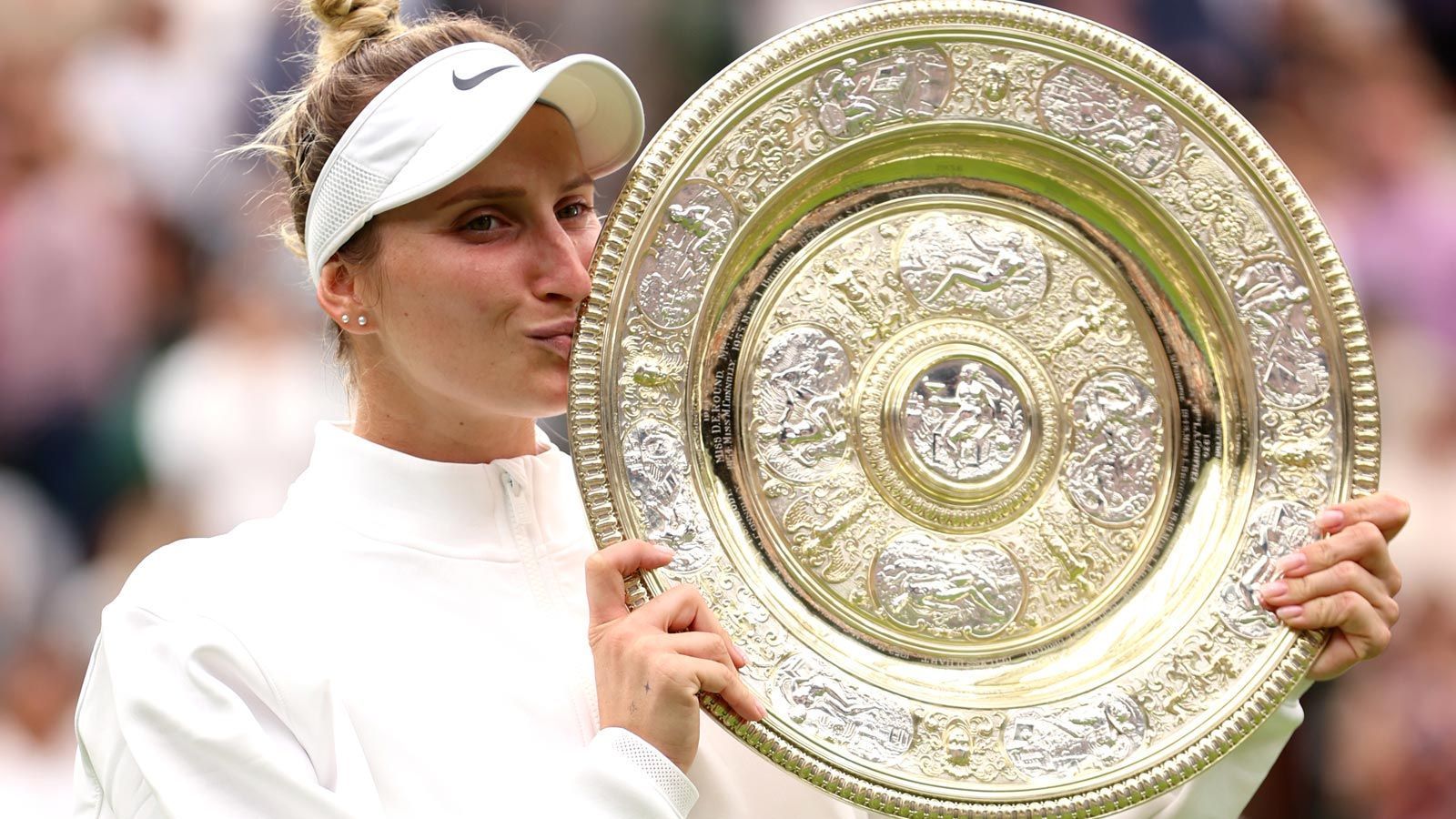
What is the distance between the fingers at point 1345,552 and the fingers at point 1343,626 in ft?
0.13

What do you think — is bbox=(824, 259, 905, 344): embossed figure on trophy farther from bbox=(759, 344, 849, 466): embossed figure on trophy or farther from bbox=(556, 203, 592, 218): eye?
bbox=(556, 203, 592, 218): eye

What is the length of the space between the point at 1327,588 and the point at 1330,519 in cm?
9

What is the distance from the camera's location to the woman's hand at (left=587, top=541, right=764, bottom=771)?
1.49 m

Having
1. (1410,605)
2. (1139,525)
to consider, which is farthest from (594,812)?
(1410,605)

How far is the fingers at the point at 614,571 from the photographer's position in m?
1.53

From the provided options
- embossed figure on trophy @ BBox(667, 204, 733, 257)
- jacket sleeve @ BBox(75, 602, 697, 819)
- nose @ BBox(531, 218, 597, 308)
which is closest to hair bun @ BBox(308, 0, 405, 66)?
nose @ BBox(531, 218, 597, 308)

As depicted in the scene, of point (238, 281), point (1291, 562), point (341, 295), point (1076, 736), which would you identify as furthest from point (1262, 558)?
point (238, 281)

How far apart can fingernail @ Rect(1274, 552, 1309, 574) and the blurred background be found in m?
2.47

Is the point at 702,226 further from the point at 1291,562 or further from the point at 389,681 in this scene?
the point at 1291,562

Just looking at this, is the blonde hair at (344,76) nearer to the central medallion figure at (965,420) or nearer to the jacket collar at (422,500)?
the jacket collar at (422,500)

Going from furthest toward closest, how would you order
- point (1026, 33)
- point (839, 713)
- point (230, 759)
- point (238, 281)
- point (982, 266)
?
1. point (238, 281)
2. point (982, 266)
3. point (1026, 33)
4. point (839, 713)
5. point (230, 759)

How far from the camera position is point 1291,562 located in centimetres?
169

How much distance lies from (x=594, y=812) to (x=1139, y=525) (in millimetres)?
803

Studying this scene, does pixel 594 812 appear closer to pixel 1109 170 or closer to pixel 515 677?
pixel 515 677
